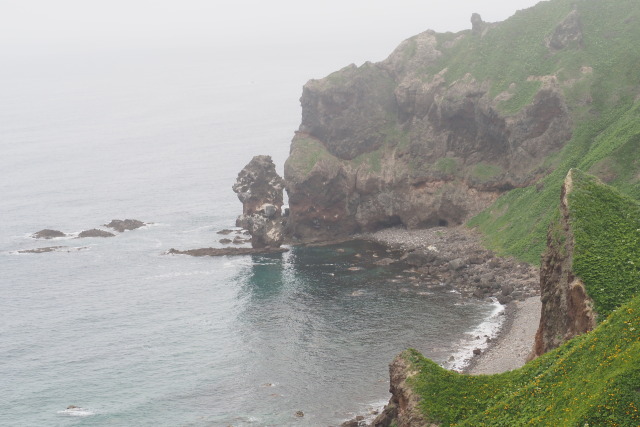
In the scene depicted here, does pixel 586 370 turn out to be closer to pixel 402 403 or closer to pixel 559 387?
pixel 559 387

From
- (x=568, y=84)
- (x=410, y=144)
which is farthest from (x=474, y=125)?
(x=568, y=84)

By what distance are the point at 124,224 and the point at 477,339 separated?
290ft

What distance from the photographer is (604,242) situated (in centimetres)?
5853

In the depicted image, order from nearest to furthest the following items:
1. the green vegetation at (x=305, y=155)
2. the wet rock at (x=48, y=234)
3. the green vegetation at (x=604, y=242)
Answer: the green vegetation at (x=604, y=242)
the green vegetation at (x=305, y=155)
the wet rock at (x=48, y=234)

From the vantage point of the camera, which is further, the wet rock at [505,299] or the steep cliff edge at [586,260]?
the wet rock at [505,299]

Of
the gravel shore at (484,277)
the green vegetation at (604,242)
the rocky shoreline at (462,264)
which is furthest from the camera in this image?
the rocky shoreline at (462,264)

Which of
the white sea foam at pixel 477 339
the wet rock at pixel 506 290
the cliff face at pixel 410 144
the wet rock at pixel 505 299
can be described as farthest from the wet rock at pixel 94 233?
the white sea foam at pixel 477 339

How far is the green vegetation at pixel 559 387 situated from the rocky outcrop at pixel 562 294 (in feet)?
18.8

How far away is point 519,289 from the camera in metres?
98.0

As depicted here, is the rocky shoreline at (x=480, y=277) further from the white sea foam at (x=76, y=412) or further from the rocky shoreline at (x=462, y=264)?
the white sea foam at (x=76, y=412)

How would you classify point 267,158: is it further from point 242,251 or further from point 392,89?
point 392,89

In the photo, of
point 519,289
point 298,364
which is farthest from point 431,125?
point 298,364

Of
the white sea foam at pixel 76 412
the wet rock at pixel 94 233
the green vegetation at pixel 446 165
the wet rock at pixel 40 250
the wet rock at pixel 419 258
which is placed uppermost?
the green vegetation at pixel 446 165

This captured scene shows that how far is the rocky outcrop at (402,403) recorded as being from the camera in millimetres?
49281
